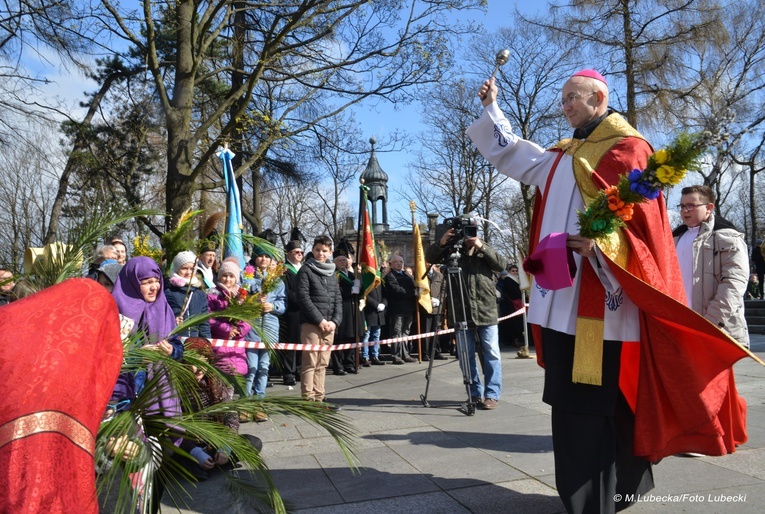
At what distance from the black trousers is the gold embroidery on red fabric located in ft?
7.41

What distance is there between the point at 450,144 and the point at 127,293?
2464 cm

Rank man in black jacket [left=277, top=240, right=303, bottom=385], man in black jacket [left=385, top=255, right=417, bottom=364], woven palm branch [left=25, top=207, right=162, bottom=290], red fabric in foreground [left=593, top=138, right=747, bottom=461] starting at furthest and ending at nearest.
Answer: man in black jacket [left=385, top=255, right=417, bottom=364] → man in black jacket [left=277, top=240, right=303, bottom=385] → red fabric in foreground [left=593, top=138, right=747, bottom=461] → woven palm branch [left=25, top=207, right=162, bottom=290]

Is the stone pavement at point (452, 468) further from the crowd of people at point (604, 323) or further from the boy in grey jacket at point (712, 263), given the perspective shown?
the boy in grey jacket at point (712, 263)

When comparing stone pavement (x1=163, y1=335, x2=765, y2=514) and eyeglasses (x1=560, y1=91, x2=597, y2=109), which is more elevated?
eyeglasses (x1=560, y1=91, x2=597, y2=109)

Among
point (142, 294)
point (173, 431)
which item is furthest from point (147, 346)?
point (142, 294)

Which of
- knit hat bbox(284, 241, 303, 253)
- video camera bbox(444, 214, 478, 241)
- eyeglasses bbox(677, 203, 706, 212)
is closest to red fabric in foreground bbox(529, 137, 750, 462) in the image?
eyeglasses bbox(677, 203, 706, 212)

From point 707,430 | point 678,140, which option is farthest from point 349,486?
point 678,140

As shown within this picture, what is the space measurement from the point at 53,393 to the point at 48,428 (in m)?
0.09

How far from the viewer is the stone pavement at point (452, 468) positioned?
145 inches

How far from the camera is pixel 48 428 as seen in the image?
5.45 feet

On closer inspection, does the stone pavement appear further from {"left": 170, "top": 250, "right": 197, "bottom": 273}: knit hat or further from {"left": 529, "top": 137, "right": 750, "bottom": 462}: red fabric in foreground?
{"left": 170, "top": 250, "right": 197, "bottom": 273}: knit hat

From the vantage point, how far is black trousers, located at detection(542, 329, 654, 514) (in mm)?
3154

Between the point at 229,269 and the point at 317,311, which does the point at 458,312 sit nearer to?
the point at 317,311

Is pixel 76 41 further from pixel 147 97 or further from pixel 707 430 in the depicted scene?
pixel 707 430
